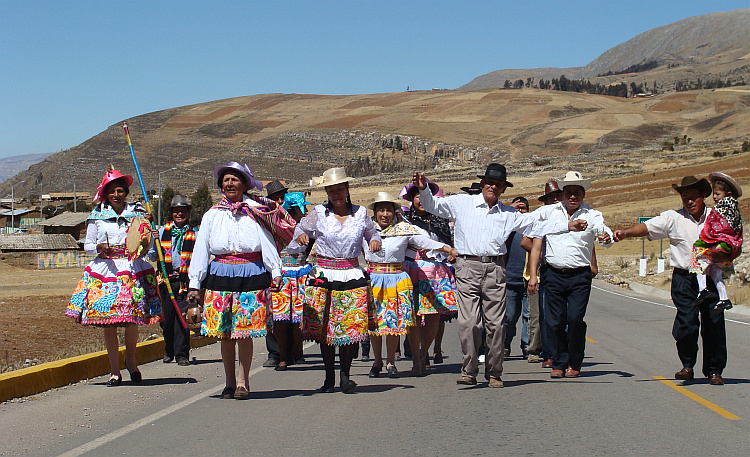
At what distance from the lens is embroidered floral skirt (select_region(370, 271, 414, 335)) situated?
950 centimetres

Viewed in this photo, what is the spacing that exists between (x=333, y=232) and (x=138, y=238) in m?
2.16

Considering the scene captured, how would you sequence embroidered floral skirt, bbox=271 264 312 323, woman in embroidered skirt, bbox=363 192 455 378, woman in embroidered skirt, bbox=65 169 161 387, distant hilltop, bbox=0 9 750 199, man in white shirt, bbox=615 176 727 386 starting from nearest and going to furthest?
man in white shirt, bbox=615 176 727 386, woman in embroidered skirt, bbox=65 169 161 387, woman in embroidered skirt, bbox=363 192 455 378, embroidered floral skirt, bbox=271 264 312 323, distant hilltop, bbox=0 9 750 199

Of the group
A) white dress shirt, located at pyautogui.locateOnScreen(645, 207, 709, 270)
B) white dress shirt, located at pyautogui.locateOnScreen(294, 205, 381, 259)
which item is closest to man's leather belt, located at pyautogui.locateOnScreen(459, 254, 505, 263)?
white dress shirt, located at pyautogui.locateOnScreen(294, 205, 381, 259)

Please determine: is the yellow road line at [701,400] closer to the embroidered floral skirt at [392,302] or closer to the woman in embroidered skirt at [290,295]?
the embroidered floral skirt at [392,302]

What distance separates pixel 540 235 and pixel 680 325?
171 centimetres

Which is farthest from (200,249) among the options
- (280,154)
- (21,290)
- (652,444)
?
(280,154)

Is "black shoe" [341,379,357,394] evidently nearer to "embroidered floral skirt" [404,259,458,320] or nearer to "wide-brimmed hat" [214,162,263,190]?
"embroidered floral skirt" [404,259,458,320]

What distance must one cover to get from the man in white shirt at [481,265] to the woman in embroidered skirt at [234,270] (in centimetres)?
179

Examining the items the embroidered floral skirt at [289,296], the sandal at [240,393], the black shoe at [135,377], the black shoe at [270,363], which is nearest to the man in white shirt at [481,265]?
the embroidered floral skirt at [289,296]

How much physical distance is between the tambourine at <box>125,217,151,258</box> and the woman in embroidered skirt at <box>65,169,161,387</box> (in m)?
0.08

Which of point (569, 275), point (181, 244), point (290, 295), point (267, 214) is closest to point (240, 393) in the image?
point (267, 214)

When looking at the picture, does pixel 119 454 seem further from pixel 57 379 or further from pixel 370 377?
pixel 370 377

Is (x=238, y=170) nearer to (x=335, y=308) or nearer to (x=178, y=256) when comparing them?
(x=335, y=308)

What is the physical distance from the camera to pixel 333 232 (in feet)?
29.4
